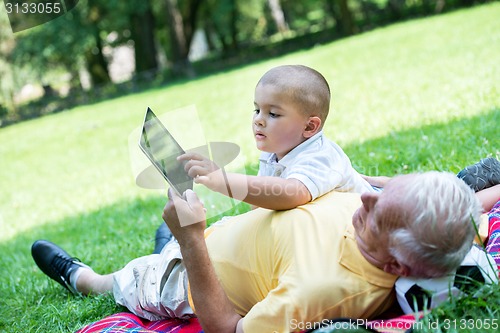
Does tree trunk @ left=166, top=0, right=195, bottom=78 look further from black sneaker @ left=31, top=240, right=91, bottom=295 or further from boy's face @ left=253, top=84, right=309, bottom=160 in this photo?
boy's face @ left=253, top=84, right=309, bottom=160

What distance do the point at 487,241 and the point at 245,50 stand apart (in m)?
27.8

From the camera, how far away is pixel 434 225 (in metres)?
1.92

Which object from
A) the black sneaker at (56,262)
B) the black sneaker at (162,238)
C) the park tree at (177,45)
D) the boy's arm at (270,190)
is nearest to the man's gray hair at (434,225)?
the boy's arm at (270,190)

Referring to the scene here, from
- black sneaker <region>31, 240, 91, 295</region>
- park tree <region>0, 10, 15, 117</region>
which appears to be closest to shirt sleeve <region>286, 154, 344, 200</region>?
black sneaker <region>31, 240, 91, 295</region>

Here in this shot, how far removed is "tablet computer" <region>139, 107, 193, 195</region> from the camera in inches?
88.2

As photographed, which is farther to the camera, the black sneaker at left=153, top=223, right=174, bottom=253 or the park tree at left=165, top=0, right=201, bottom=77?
the park tree at left=165, top=0, right=201, bottom=77

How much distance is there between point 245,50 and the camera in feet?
97.9

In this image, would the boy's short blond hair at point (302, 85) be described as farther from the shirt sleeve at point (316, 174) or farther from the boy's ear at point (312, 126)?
the shirt sleeve at point (316, 174)

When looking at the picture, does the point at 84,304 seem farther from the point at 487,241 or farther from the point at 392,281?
the point at 487,241

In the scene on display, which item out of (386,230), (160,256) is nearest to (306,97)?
(386,230)

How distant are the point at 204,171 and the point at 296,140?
57 centimetres

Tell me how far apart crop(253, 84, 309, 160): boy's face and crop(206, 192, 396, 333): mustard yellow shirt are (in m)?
0.30

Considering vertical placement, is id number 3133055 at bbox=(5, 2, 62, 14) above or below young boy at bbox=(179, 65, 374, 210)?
above

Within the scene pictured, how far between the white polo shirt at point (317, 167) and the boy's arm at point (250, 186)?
54 millimetres
